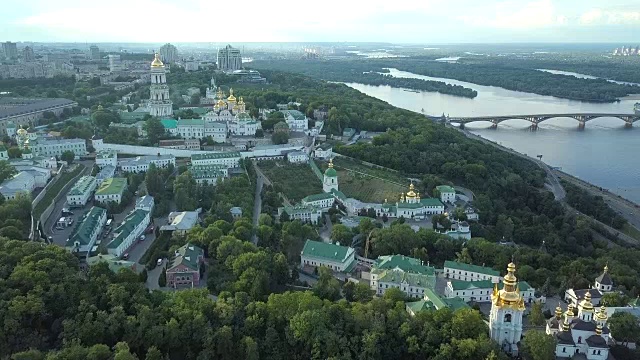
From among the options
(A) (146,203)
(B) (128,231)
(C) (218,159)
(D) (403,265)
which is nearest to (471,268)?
(D) (403,265)

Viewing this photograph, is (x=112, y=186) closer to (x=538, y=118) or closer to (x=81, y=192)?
(x=81, y=192)

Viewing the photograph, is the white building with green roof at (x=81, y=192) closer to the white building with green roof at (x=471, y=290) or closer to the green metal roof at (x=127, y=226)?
the green metal roof at (x=127, y=226)

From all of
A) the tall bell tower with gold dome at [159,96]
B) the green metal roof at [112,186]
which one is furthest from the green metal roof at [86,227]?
the tall bell tower with gold dome at [159,96]

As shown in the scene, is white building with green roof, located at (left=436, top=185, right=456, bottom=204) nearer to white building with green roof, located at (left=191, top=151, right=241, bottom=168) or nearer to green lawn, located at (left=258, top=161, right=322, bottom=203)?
green lawn, located at (left=258, top=161, right=322, bottom=203)

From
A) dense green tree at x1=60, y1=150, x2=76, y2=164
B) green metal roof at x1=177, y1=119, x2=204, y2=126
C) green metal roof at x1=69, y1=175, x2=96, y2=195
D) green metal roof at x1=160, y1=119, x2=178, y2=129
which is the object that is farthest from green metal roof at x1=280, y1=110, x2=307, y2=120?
green metal roof at x1=69, y1=175, x2=96, y2=195

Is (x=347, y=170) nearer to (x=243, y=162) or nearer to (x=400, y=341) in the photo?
(x=243, y=162)

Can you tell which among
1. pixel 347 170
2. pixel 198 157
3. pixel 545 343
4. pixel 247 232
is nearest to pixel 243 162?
pixel 198 157

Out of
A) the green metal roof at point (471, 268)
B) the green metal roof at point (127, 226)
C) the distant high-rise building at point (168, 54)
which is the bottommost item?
the green metal roof at point (471, 268)
